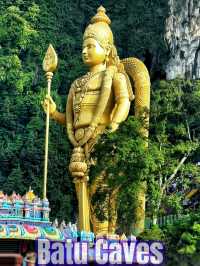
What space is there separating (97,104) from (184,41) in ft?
23.3

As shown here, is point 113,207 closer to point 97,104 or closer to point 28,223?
point 97,104

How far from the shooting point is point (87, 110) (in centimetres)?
1223

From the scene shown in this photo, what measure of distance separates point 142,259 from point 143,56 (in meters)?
12.5

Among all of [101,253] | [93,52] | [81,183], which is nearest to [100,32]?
[93,52]

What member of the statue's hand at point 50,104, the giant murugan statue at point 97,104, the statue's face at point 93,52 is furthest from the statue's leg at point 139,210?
the statue's face at point 93,52

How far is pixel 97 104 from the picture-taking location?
39.8ft

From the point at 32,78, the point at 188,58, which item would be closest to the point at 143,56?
the point at 188,58

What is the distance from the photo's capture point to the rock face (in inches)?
731

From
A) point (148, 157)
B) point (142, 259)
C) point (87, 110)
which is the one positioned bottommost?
point (142, 259)

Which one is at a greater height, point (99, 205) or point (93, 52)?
point (93, 52)

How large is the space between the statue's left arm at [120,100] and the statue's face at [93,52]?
20.6 inches

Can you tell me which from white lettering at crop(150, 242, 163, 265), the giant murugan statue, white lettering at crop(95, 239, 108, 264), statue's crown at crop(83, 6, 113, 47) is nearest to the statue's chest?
the giant murugan statue

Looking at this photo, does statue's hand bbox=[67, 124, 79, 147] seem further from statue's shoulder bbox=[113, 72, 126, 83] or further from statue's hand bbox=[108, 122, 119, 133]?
statue's shoulder bbox=[113, 72, 126, 83]

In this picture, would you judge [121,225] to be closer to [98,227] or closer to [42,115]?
[98,227]
